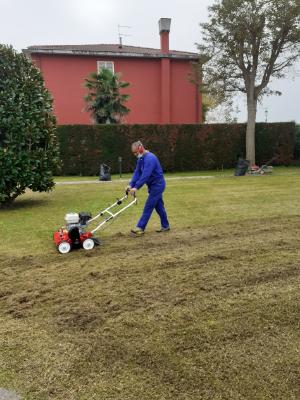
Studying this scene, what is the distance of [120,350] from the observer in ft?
11.6

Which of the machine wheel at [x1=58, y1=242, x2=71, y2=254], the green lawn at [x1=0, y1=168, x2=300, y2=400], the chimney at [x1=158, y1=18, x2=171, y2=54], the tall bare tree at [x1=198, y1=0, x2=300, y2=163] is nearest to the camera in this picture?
the green lawn at [x1=0, y1=168, x2=300, y2=400]

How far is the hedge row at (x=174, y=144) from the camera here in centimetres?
2105

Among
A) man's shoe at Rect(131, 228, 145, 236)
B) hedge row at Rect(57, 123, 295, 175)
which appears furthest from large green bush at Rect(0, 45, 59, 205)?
hedge row at Rect(57, 123, 295, 175)

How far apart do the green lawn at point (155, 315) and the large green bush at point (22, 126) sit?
286 centimetres

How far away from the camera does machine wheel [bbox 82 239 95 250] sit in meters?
6.63

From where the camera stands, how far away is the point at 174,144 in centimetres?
2209

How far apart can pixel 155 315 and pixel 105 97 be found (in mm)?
21412

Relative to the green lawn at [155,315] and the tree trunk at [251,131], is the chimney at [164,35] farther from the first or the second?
the green lawn at [155,315]

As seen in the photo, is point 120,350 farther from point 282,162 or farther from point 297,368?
point 282,162

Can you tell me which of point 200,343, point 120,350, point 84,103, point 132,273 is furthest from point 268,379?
point 84,103

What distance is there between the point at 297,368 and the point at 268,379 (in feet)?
0.95

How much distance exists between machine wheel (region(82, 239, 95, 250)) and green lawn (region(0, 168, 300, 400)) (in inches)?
3.4

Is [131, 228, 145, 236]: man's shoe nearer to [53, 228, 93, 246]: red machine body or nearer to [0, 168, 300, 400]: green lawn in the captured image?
[0, 168, 300, 400]: green lawn

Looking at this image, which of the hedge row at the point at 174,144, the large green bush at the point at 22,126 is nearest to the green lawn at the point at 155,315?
the large green bush at the point at 22,126
